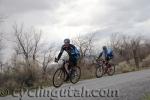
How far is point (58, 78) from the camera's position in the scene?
47.0 ft

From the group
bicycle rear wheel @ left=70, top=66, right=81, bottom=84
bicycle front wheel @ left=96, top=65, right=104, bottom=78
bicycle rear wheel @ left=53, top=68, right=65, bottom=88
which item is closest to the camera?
bicycle rear wheel @ left=53, top=68, right=65, bottom=88

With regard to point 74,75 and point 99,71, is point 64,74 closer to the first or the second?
point 74,75

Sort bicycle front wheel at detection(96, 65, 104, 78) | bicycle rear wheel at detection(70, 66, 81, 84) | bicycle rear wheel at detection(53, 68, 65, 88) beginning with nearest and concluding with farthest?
bicycle rear wheel at detection(53, 68, 65, 88) < bicycle rear wheel at detection(70, 66, 81, 84) < bicycle front wheel at detection(96, 65, 104, 78)

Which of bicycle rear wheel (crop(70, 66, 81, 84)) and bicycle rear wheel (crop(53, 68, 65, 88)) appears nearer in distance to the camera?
bicycle rear wheel (crop(53, 68, 65, 88))

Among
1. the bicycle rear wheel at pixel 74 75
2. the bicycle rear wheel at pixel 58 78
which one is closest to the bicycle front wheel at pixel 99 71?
the bicycle rear wheel at pixel 74 75

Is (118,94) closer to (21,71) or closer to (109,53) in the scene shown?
(21,71)

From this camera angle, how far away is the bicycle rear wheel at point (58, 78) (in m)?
14.1

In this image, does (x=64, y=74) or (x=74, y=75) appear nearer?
(x=64, y=74)

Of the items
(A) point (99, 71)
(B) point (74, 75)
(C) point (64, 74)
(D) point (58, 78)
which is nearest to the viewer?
(D) point (58, 78)

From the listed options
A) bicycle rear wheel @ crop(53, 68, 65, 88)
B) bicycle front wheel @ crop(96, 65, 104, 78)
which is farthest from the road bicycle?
bicycle front wheel @ crop(96, 65, 104, 78)

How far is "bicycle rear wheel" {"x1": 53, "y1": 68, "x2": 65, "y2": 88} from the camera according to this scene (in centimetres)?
1410

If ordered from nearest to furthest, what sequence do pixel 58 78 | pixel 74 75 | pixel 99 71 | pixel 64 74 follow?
1. pixel 58 78
2. pixel 64 74
3. pixel 74 75
4. pixel 99 71

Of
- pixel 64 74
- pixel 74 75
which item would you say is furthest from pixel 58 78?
pixel 74 75

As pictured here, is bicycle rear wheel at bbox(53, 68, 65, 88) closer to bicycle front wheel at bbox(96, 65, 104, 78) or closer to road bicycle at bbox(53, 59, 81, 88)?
road bicycle at bbox(53, 59, 81, 88)
